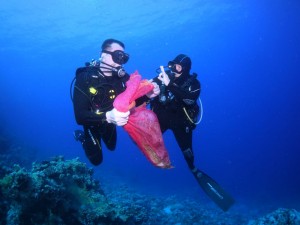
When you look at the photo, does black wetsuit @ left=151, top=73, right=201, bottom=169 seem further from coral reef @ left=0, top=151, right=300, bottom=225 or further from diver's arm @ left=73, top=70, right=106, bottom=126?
coral reef @ left=0, top=151, right=300, bottom=225

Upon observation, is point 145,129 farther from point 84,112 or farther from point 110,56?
point 110,56

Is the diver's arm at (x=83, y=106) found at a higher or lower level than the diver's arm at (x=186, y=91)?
lower

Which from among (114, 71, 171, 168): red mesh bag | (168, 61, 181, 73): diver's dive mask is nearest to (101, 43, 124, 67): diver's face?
(114, 71, 171, 168): red mesh bag

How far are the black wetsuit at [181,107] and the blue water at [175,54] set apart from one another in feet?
57.5

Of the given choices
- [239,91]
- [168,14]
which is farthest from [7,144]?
[239,91]

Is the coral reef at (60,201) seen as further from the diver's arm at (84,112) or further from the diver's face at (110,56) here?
the diver's face at (110,56)

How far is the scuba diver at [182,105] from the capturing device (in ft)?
18.3

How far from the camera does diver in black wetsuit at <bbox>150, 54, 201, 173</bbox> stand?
556 centimetres

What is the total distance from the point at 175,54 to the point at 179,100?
65199mm

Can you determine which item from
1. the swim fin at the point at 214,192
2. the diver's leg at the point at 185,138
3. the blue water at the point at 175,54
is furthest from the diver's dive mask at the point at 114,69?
the blue water at the point at 175,54

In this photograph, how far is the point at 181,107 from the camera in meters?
6.32

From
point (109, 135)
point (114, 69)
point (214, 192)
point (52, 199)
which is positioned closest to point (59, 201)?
point (52, 199)

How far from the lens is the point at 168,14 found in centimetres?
3462

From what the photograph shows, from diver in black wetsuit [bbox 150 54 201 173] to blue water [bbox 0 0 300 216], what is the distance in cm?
1759
